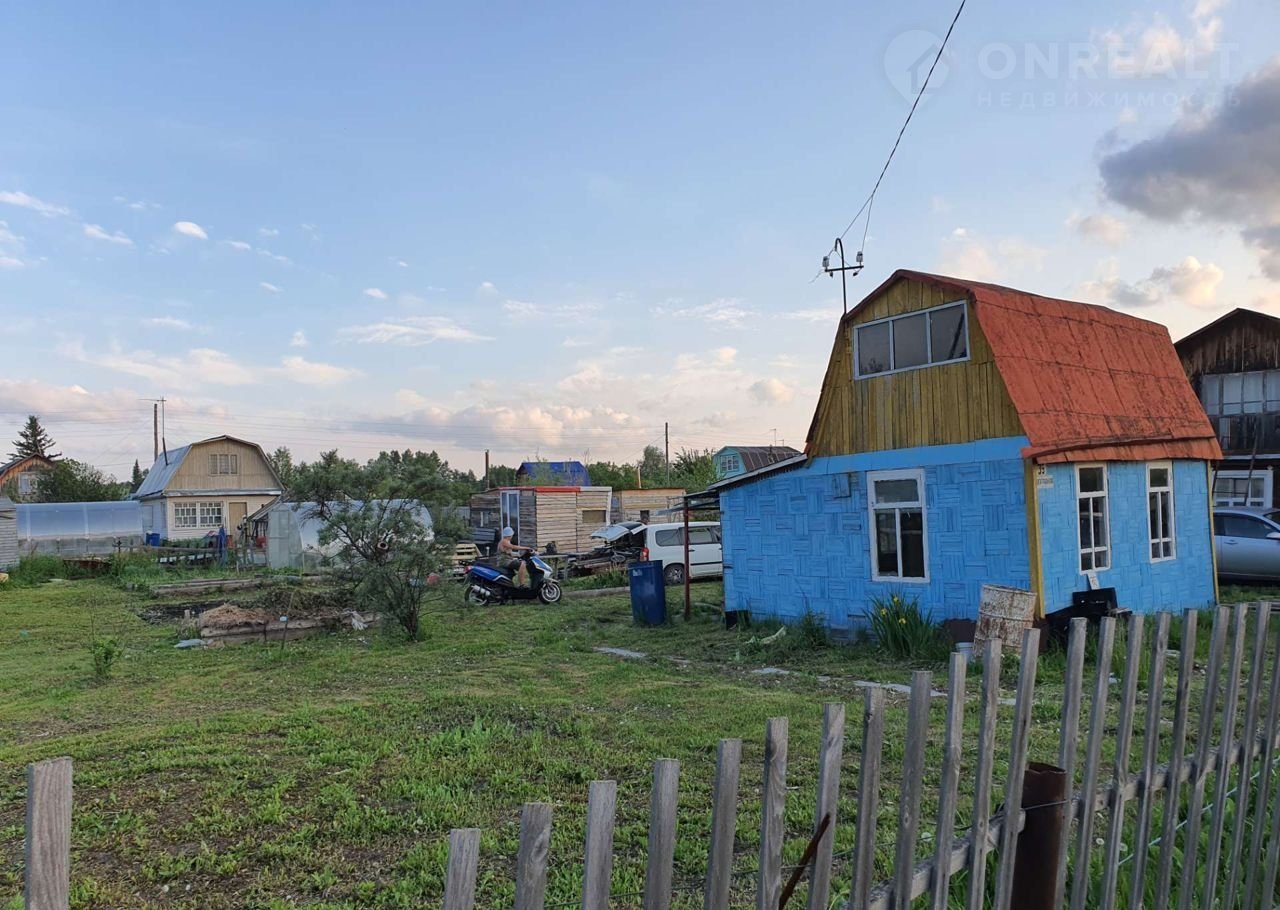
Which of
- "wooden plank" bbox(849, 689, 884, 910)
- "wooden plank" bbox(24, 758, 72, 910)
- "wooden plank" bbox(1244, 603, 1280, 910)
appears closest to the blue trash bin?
"wooden plank" bbox(1244, 603, 1280, 910)

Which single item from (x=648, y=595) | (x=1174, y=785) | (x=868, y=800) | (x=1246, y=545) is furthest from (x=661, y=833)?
(x=1246, y=545)

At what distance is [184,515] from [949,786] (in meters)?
42.8

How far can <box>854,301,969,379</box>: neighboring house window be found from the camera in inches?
411

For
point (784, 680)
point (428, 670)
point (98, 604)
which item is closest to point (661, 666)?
point (784, 680)

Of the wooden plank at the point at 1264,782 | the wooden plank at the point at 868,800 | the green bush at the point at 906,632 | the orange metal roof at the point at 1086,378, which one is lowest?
the green bush at the point at 906,632

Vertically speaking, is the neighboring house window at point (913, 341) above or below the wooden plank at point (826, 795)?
above

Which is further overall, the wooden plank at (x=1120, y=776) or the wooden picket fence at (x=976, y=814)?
the wooden plank at (x=1120, y=776)

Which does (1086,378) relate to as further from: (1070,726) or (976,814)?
(976,814)

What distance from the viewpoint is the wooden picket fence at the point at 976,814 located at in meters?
1.40

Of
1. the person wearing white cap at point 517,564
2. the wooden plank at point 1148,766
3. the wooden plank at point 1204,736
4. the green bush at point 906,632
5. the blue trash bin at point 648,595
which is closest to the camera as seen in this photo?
the wooden plank at point 1148,766

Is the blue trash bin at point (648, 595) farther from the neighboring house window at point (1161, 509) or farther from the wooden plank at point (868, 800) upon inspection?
the wooden plank at point (868, 800)

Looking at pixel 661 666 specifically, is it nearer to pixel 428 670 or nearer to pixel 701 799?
pixel 428 670

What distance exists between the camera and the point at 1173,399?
42.2 ft

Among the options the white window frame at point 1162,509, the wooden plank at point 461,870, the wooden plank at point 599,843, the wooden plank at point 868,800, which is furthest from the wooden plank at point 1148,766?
the white window frame at point 1162,509
